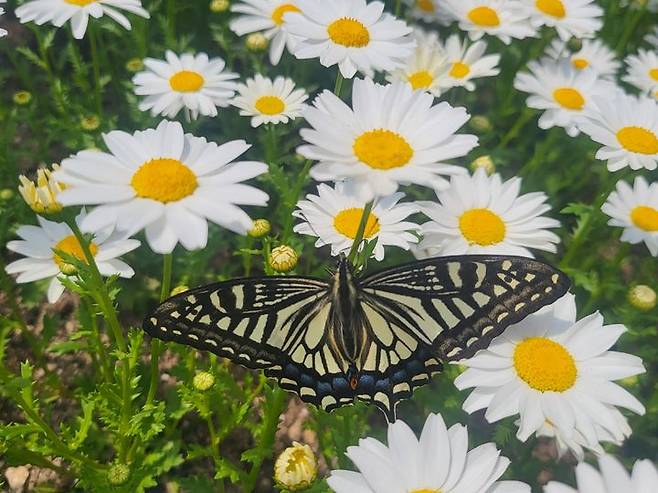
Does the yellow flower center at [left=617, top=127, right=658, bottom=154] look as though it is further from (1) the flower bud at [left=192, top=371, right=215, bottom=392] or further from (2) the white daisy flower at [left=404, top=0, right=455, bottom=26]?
(1) the flower bud at [left=192, top=371, right=215, bottom=392]

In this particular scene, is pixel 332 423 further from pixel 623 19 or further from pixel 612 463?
pixel 623 19

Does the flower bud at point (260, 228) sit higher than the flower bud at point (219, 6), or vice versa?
the flower bud at point (219, 6)

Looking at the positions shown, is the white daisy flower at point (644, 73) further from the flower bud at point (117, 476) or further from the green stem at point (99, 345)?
the flower bud at point (117, 476)

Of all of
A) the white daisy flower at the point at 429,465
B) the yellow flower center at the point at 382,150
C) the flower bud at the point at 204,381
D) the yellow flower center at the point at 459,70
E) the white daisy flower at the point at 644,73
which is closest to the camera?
the white daisy flower at the point at 429,465

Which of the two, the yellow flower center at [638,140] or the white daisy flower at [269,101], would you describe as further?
the white daisy flower at [269,101]

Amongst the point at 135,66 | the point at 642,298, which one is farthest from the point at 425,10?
the point at 642,298

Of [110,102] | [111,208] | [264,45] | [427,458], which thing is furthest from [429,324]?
[110,102]

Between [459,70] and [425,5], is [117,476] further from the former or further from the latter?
[425,5]

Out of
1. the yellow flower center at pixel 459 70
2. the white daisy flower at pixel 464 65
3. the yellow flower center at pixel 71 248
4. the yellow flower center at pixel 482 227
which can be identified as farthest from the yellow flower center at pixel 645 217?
the yellow flower center at pixel 71 248
